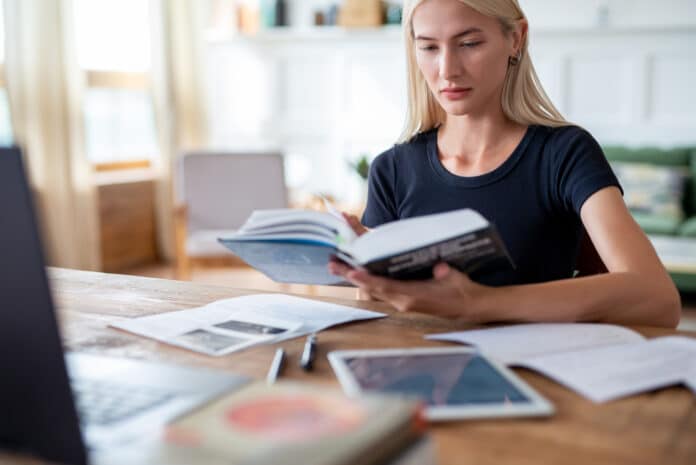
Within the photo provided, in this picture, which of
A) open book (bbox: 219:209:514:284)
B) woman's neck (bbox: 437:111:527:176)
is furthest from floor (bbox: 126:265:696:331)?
open book (bbox: 219:209:514:284)

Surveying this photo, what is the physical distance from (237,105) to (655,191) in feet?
9.75

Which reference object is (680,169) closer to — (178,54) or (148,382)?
(178,54)

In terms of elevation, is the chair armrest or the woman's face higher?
the woman's face

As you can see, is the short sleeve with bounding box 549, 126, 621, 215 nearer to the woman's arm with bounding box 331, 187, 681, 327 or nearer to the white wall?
the woman's arm with bounding box 331, 187, 681, 327

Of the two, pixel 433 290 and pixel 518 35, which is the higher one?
pixel 518 35

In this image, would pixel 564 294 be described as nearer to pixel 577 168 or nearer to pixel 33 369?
pixel 577 168

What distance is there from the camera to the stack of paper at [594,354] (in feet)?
2.94

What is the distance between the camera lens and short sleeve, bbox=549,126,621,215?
139 centimetres

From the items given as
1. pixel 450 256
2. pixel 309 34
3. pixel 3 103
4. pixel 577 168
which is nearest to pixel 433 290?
pixel 450 256

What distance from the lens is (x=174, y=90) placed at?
5.50m

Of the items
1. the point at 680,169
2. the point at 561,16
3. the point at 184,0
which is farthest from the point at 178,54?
the point at 680,169

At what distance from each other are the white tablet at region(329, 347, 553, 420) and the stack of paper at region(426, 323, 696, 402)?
5 cm

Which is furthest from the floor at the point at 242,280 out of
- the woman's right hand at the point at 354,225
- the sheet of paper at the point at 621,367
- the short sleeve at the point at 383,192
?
the sheet of paper at the point at 621,367

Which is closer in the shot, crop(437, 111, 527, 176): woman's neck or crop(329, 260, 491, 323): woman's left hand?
Answer: crop(329, 260, 491, 323): woman's left hand
